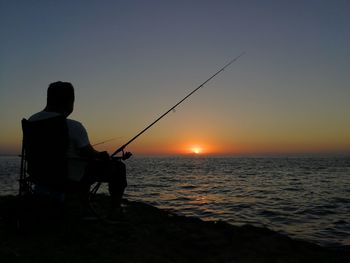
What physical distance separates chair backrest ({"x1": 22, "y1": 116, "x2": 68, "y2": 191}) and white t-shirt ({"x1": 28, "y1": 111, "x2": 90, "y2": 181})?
0.09 meters

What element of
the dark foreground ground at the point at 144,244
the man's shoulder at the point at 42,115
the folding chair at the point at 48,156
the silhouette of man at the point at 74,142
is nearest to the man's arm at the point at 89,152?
the silhouette of man at the point at 74,142

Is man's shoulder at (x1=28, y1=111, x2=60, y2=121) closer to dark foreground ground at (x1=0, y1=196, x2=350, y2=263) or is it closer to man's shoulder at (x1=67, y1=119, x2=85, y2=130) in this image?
man's shoulder at (x1=67, y1=119, x2=85, y2=130)

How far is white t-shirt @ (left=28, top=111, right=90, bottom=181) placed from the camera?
15.2 feet

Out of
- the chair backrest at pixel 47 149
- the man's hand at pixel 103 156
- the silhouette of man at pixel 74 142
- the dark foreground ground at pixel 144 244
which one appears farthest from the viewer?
the man's hand at pixel 103 156

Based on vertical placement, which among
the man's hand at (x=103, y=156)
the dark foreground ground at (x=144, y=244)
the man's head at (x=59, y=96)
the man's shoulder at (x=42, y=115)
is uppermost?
the man's head at (x=59, y=96)

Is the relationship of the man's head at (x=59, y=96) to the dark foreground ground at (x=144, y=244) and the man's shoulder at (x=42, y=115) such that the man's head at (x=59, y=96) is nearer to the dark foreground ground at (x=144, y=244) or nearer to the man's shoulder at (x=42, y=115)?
the man's shoulder at (x=42, y=115)

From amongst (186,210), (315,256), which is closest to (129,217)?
(315,256)

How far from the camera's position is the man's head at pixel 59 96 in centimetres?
477

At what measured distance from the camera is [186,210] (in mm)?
10969

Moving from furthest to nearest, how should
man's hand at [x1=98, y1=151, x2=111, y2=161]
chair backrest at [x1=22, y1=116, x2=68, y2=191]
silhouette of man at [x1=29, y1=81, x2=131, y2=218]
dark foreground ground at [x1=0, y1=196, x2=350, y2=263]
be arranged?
man's hand at [x1=98, y1=151, x2=111, y2=161]
silhouette of man at [x1=29, y1=81, x2=131, y2=218]
chair backrest at [x1=22, y1=116, x2=68, y2=191]
dark foreground ground at [x1=0, y1=196, x2=350, y2=263]

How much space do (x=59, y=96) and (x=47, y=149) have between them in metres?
0.77

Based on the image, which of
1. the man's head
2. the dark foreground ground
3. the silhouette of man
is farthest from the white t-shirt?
the dark foreground ground

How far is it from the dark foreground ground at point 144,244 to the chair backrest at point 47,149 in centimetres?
72

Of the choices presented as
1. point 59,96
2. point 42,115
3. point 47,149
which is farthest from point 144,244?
point 59,96
